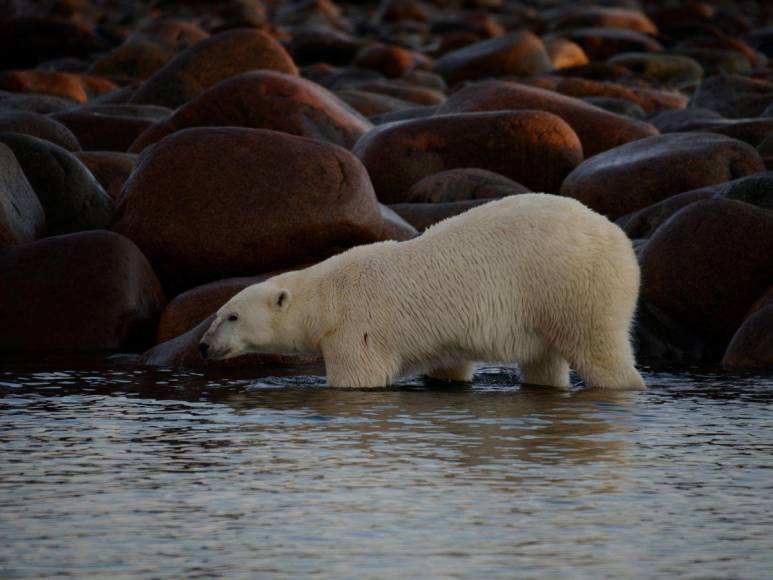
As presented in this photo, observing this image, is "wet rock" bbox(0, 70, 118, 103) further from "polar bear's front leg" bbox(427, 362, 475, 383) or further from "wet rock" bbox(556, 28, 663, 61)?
"polar bear's front leg" bbox(427, 362, 475, 383)

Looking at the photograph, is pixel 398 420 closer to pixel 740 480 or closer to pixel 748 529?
pixel 740 480

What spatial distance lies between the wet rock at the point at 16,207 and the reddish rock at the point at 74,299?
0.46 metres

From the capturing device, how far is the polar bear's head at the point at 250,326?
10625mm

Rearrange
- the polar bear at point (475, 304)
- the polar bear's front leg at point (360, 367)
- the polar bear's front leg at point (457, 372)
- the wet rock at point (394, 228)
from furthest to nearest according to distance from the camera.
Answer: the wet rock at point (394, 228) → the polar bear's front leg at point (457, 372) → the polar bear's front leg at point (360, 367) → the polar bear at point (475, 304)

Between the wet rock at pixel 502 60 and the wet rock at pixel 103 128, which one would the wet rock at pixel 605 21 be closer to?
the wet rock at pixel 502 60

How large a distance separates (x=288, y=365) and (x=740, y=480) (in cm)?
564

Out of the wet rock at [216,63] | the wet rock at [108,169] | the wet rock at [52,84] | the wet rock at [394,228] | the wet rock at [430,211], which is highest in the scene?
the wet rock at [52,84]

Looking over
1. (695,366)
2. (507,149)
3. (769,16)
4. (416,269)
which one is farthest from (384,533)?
(769,16)

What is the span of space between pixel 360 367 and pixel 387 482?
3.19 metres

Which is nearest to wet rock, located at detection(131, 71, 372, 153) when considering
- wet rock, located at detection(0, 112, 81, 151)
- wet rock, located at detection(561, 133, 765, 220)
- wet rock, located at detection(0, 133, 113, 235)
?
wet rock, located at detection(0, 112, 81, 151)

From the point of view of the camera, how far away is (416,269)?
10.2m

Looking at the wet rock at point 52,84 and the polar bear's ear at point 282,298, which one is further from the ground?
the wet rock at point 52,84

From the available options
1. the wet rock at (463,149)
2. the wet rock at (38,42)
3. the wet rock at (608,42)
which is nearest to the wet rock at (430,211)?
the wet rock at (463,149)

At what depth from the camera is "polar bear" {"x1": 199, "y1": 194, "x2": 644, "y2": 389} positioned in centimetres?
980
